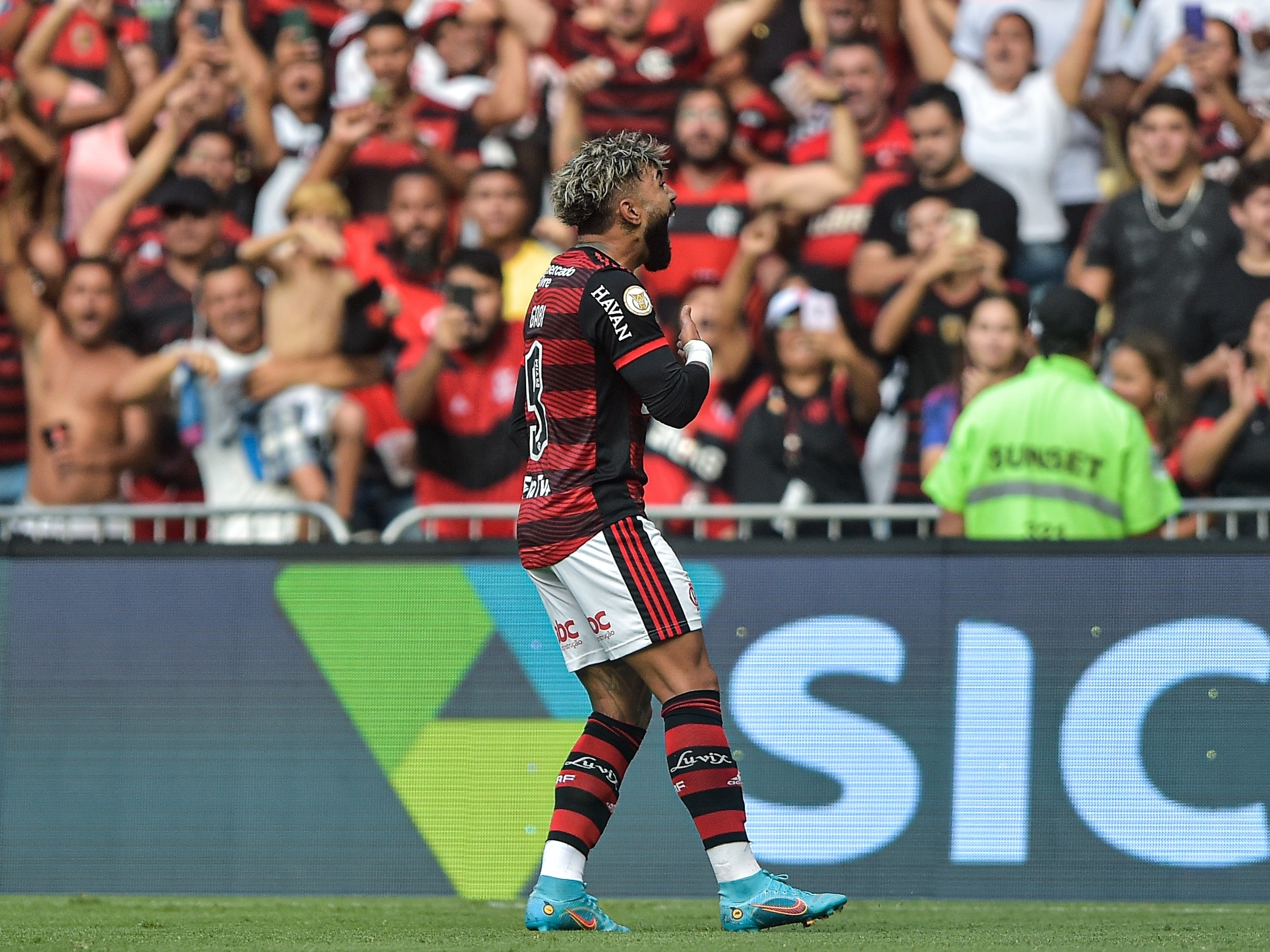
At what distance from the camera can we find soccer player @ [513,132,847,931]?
4699mm

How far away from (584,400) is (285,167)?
223 inches

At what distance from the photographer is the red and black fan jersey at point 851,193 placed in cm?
906

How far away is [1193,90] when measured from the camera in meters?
8.82

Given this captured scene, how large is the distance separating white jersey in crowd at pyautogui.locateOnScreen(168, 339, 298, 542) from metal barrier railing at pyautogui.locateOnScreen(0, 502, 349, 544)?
65 cm

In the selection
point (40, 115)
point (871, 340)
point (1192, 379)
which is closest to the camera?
point (1192, 379)

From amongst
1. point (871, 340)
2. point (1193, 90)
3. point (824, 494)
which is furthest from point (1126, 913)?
point (1193, 90)

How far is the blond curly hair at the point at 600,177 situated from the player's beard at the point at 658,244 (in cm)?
12

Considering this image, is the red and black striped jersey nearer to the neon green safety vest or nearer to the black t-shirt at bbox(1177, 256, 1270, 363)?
the neon green safety vest

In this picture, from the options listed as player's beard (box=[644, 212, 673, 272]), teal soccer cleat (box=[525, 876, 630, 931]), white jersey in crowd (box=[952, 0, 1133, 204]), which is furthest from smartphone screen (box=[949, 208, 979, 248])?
teal soccer cleat (box=[525, 876, 630, 931])

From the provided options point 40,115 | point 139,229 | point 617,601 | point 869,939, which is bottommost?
point 869,939

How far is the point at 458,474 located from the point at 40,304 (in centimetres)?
267

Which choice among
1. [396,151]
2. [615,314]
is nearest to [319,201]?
[396,151]

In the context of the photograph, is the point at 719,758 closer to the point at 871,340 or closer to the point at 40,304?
the point at 871,340

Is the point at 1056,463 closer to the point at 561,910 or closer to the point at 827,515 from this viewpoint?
the point at 827,515
